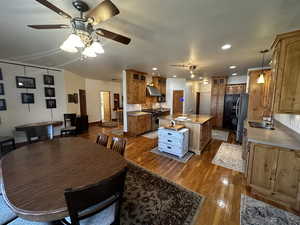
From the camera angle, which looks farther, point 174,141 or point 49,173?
point 174,141

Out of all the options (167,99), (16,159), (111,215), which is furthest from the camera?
(167,99)

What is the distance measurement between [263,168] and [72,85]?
267 inches

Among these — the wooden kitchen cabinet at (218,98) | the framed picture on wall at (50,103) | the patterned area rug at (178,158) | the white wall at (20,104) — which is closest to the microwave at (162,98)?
the wooden kitchen cabinet at (218,98)

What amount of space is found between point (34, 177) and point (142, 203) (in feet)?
4.53

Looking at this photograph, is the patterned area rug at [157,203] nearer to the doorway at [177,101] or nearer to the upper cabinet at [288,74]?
the upper cabinet at [288,74]

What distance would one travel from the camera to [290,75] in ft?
6.01

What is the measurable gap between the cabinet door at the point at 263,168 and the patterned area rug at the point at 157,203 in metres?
0.93

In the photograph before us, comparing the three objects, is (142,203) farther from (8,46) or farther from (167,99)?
(167,99)

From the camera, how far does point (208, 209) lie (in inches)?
69.6

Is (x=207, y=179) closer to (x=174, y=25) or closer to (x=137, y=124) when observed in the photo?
(x=174, y=25)

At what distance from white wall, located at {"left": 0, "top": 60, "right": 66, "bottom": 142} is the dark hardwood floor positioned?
360 cm

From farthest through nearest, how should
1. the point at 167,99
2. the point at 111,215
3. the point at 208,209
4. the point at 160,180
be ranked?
1. the point at 167,99
2. the point at 160,180
3. the point at 208,209
4. the point at 111,215

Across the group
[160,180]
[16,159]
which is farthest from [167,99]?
[16,159]

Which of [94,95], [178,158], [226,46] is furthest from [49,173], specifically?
[94,95]
